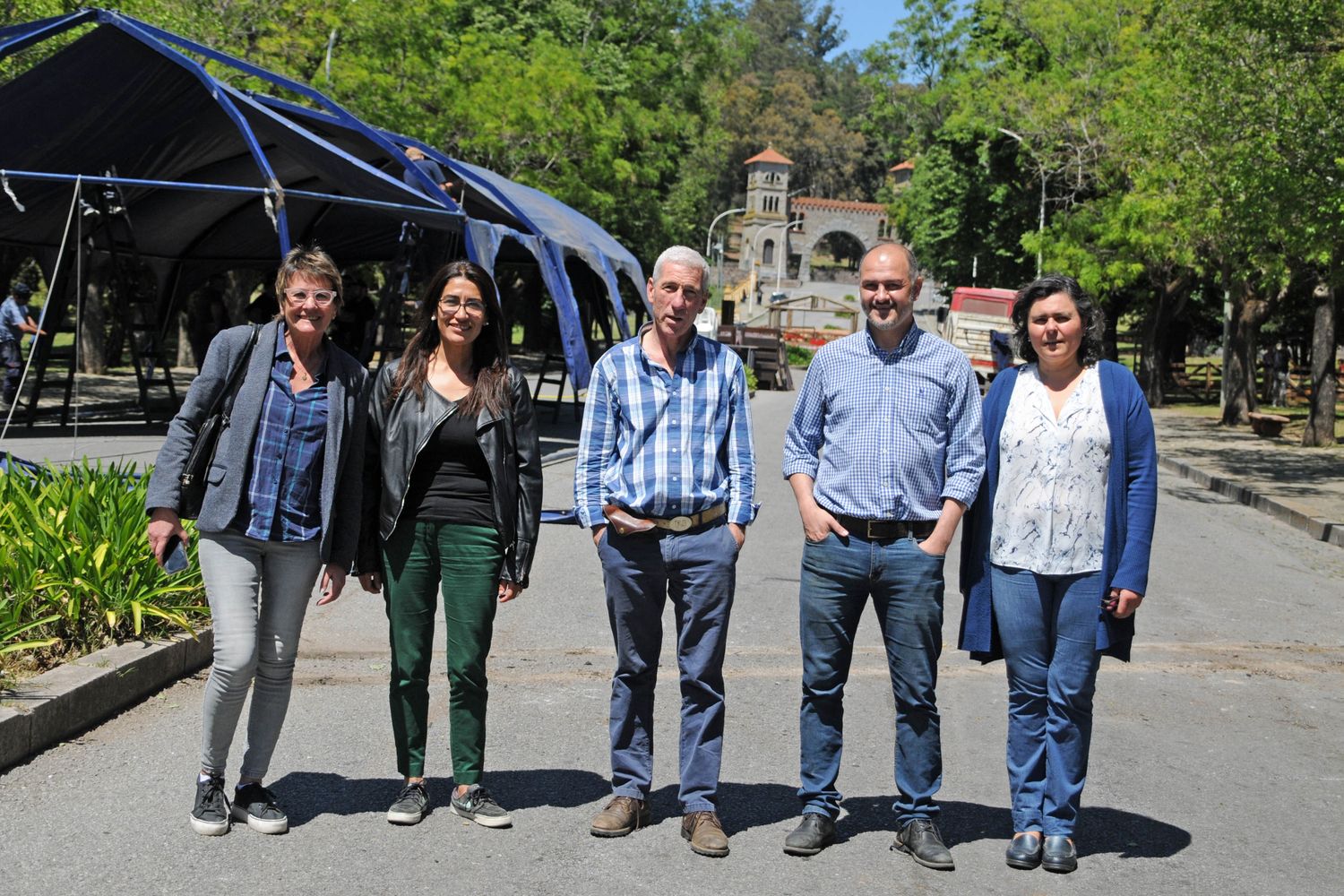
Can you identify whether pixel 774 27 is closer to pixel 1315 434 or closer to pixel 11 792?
pixel 1315 434

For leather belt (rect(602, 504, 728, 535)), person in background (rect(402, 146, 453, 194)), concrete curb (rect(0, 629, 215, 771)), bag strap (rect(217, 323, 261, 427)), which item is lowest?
concrete curb (rect(0, 629, 215, 771))

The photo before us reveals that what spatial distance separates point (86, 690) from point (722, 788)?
8.46ft

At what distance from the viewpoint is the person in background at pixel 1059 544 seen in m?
4.41

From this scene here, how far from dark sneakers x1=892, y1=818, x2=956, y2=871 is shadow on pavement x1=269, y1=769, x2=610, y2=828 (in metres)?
0.91

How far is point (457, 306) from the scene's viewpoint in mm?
4570

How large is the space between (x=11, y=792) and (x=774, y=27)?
170119 millimetres

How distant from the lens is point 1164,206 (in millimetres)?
23562

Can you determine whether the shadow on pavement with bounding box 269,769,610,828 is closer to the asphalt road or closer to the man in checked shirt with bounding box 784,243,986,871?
the asphalt road

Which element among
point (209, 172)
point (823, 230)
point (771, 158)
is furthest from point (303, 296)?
point (823, 230)

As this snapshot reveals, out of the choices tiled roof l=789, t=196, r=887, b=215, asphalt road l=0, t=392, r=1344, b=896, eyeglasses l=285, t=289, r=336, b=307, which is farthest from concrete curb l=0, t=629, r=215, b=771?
tiled roof l=789, t=196, r=887, b=215

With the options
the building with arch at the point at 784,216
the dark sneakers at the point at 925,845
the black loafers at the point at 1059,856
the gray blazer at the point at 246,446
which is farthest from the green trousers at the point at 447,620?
the building with arch at the point at 784,216

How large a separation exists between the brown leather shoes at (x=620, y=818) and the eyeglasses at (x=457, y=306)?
65.6 inches

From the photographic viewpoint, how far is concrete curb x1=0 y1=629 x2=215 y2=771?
5.15 metres

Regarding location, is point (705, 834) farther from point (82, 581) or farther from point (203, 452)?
point (82, 581)
